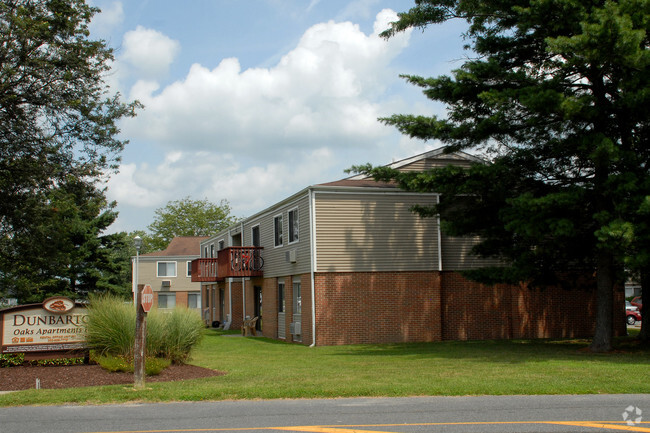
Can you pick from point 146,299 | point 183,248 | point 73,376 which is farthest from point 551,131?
point 183,248

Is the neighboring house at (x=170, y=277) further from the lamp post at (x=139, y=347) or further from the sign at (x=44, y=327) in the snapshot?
the lamp post at (x=139, y=347)

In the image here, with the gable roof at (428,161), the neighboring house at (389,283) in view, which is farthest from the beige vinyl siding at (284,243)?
the gable roof at (428,161)

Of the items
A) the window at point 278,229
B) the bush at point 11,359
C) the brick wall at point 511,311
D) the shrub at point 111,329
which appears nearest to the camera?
the bush at point 11,359

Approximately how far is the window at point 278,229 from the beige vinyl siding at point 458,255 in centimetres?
699

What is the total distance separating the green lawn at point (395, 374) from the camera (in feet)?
37.1

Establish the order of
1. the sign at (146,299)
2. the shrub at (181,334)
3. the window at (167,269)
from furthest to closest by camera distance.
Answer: the window at (167,269), the shrub at (181,334), the sign at (146,299)

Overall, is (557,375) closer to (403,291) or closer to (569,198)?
(569,198)

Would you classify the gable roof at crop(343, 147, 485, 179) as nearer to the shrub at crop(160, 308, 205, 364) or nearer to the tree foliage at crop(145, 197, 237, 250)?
the shrub at crop(160, 308, 205, 364)

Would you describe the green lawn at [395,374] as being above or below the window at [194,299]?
above

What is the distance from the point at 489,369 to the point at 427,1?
38.5 feet

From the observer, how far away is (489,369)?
1455 centimetres

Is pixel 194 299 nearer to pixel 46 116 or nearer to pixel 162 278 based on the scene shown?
pixel 162 278

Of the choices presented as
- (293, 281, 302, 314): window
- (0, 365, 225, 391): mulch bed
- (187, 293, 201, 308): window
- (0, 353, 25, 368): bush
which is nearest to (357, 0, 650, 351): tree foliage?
(293, 281, 302, 314): window

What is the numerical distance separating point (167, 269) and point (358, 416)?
48.4 metres
